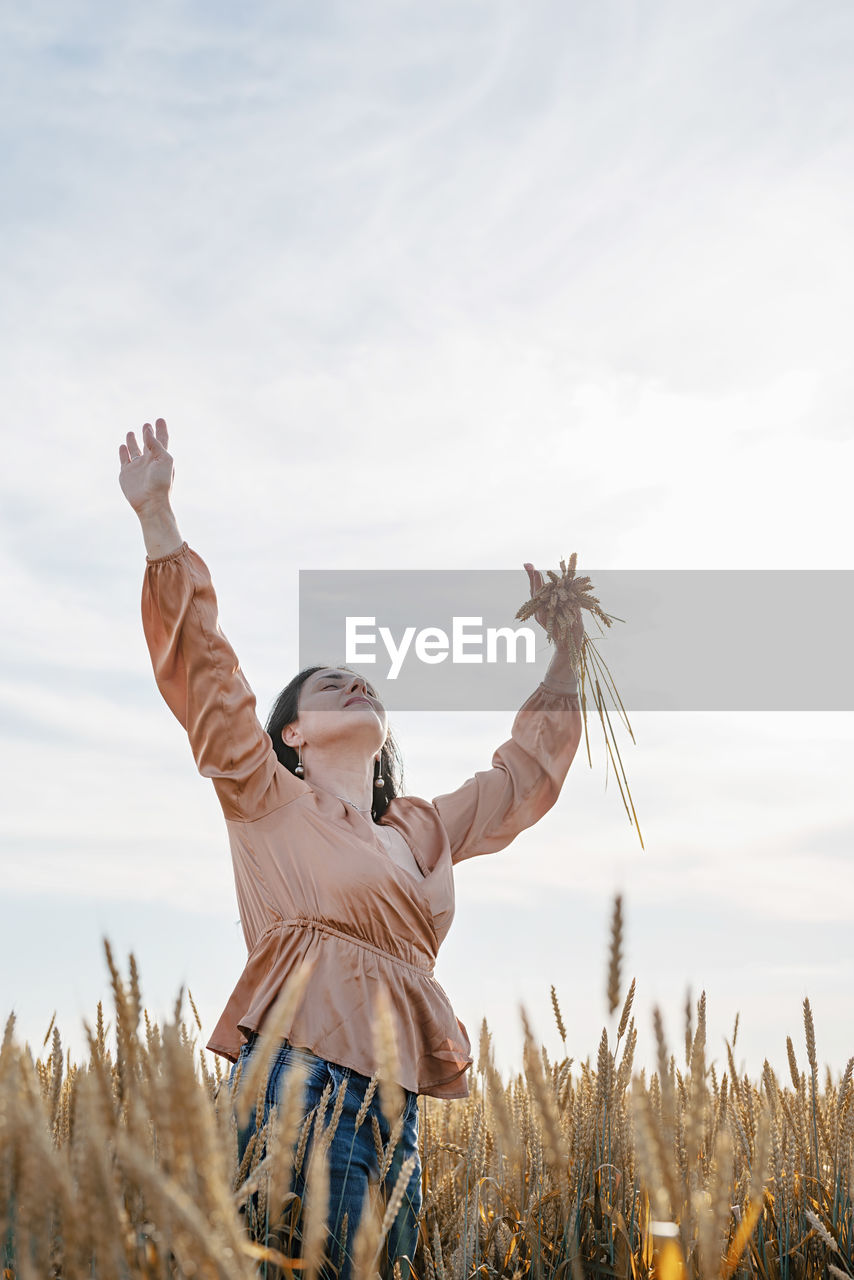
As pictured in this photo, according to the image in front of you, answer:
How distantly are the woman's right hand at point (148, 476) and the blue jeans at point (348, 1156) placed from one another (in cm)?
148

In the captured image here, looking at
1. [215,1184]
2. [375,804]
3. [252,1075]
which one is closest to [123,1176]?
[252,1075]

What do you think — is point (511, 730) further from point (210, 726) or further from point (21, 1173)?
point (21, 1173)

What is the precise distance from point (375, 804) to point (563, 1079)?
1.52m

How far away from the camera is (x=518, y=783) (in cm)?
385

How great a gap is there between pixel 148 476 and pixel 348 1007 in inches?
59.7

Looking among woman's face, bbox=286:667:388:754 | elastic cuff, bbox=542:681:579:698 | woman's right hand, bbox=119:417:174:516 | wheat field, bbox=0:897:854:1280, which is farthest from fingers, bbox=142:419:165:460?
elastic cuff, bbox=542:681:579:698

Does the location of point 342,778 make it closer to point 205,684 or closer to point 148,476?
point 205,684

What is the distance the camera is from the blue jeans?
86.1 inches

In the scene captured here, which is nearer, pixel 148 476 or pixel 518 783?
pixel 148 476

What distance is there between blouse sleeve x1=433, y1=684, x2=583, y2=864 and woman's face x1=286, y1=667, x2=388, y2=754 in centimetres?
42

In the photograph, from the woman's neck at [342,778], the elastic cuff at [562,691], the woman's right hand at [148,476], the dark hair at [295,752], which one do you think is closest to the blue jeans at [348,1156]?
the woman's neck at [342,778]

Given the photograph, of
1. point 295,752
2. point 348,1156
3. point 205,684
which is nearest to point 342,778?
point 295,752

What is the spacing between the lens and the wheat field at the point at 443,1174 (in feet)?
2.76

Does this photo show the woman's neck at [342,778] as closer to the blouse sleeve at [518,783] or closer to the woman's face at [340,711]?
the woman's face at [340,711]
